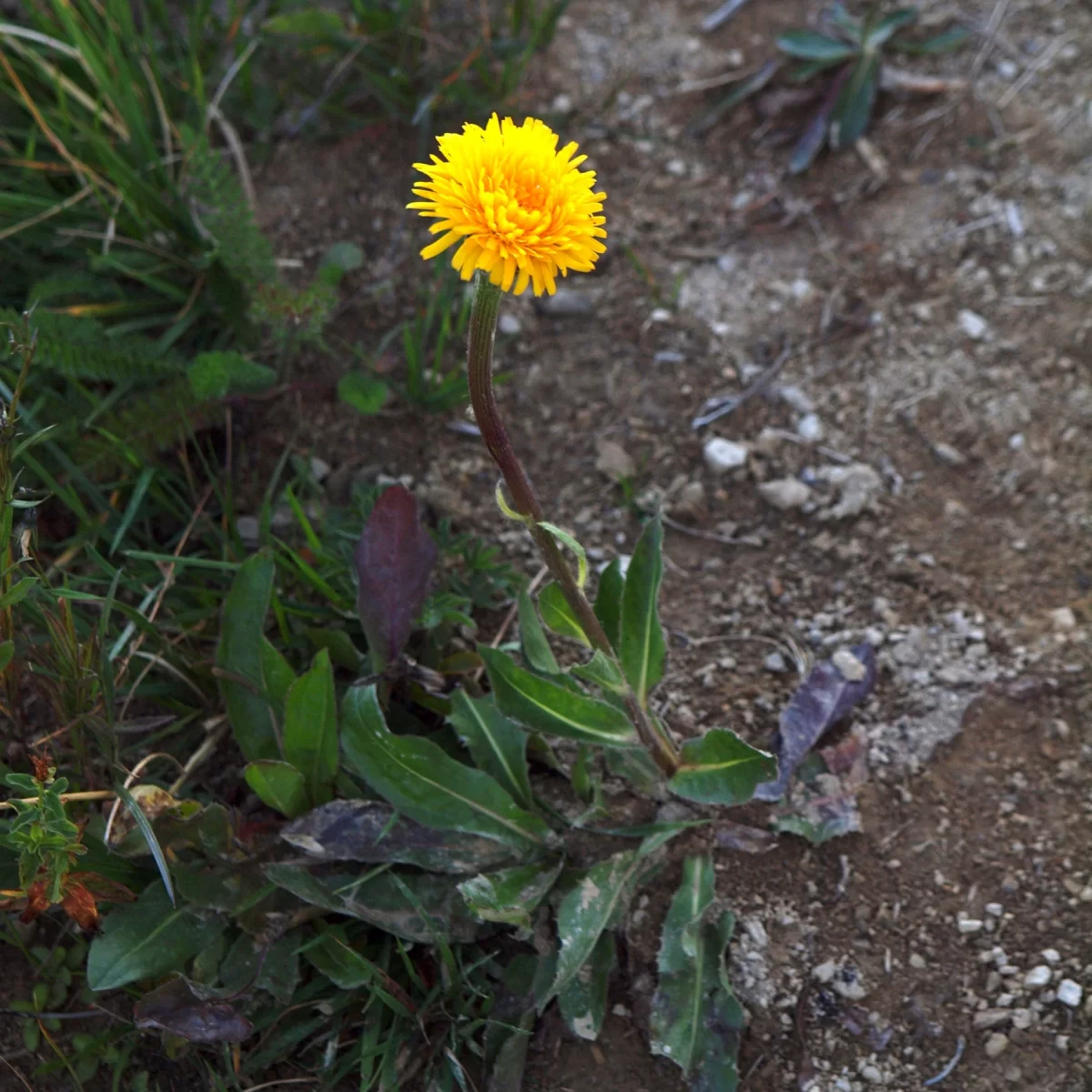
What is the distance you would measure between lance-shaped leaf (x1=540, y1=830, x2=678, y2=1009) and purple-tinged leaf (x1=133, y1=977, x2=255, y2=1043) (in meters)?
0.51

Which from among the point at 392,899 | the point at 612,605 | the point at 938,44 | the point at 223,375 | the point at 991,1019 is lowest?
the point at 991,1019

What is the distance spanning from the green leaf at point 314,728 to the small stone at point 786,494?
110cm

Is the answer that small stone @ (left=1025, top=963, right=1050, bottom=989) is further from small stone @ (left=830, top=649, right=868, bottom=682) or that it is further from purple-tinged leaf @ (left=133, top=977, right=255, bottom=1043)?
purple-tinged leaf @ (left=133, top=977, right=255, bottom=1043)

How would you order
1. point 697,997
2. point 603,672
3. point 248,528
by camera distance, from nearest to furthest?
point 603,672, point 697,997, point 248,528

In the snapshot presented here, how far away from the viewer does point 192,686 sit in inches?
82.4

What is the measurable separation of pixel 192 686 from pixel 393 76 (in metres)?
1.71

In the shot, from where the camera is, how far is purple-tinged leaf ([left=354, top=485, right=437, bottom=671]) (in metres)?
1.99

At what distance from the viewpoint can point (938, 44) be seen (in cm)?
291

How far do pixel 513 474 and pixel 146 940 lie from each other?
3.46ft

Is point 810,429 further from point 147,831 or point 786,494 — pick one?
point 147,831

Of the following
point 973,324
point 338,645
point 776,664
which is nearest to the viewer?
point 338,645

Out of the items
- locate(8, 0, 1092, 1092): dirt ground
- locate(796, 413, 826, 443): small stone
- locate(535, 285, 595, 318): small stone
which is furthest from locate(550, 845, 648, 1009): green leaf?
locate(535, 285, 595, 318): small stone

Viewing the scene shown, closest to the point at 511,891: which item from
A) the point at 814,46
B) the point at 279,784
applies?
the point at 279,784

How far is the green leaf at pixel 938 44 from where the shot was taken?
9.57 feet
